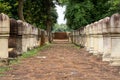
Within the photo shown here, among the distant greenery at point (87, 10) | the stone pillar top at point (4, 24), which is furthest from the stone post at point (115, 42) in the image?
the distant greenery at point (87, 10)

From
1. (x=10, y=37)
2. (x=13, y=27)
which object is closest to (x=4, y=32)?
(x=13, y=27)

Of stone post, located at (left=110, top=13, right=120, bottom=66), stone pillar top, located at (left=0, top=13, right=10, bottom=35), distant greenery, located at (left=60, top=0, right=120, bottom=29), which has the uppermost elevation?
distant greenery, located at (left=60, top=0, right=120, bottom=29)

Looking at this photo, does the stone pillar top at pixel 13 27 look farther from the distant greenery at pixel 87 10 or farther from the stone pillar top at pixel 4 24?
the distant greenery at pixel 87 10

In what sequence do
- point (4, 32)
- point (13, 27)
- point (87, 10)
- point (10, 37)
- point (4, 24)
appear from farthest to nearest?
point (87, 10) < point (10, 37) < point (13, 27) < point (4, 32) < point (4, 24)

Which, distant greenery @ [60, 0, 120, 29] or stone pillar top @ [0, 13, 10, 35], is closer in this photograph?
stone pillar top @ [0, 13, 10, 35]

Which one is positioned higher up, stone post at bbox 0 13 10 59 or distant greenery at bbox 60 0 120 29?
distant greenery at bbox 60 0 120 29

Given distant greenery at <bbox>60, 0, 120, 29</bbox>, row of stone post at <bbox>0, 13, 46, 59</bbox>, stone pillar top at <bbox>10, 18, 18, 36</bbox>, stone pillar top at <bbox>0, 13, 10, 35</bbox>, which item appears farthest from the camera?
distant greenery at <bbox>60, 0, 120, 29</bbox>

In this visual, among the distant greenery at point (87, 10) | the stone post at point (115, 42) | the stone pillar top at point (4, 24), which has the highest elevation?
the distant greenery at point (87, 10)

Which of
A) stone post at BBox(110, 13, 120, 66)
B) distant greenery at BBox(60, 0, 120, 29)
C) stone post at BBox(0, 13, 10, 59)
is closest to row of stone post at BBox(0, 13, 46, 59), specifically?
stone post at BBox(0, 13, 10, 59)

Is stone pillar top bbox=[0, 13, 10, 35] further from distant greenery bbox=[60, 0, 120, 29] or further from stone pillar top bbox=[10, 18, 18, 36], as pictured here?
distant greenery bbox=[60, 0, 120, 29]

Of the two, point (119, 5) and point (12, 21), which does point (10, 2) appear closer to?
point (119, 5)

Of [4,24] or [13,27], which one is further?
[13,27]

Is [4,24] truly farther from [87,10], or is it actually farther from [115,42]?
[87,10]

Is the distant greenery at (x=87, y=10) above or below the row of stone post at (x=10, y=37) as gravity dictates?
above
